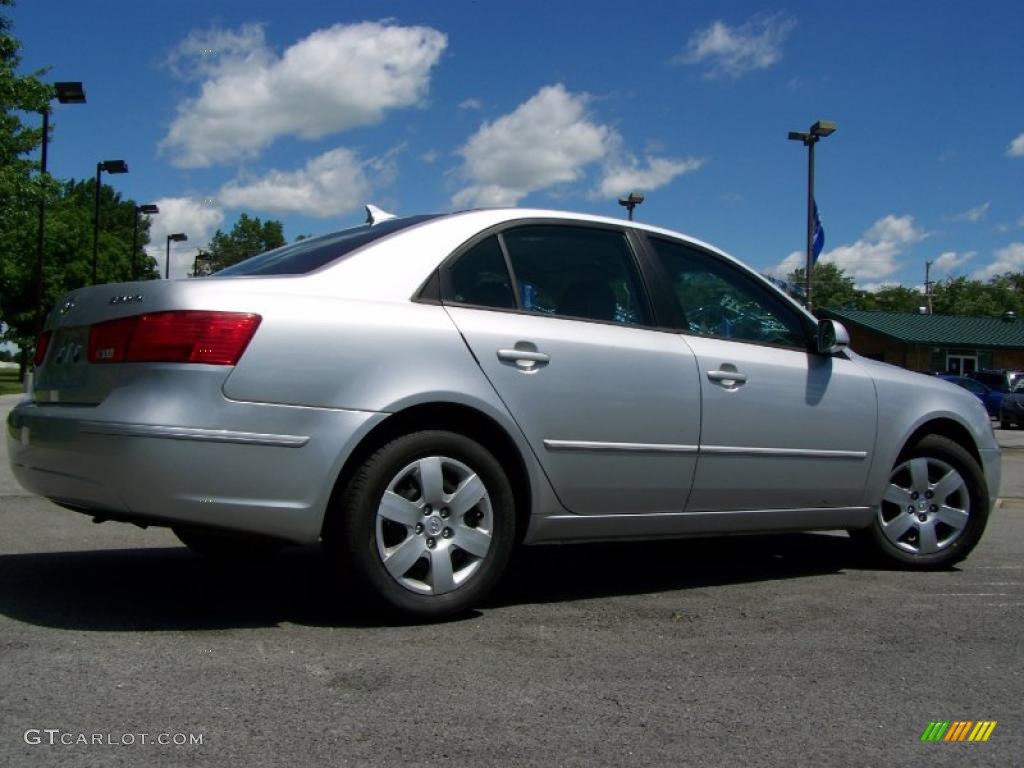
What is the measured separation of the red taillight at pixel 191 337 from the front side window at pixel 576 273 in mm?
1200

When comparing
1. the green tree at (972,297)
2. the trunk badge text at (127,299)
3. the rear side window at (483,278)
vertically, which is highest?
the green tree at (972,297)

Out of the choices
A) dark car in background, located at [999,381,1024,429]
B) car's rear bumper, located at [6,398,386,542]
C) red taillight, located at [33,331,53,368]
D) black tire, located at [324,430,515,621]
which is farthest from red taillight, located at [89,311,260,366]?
dark car in background, located at [999,381,1024,429]

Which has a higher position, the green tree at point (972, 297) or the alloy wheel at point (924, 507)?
the green tree at point (972, 297)

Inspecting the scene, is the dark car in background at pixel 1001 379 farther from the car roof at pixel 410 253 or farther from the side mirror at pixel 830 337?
the car roof at pixel 410 253

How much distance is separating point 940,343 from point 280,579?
50704 mm

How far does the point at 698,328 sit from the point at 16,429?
9.39 ft

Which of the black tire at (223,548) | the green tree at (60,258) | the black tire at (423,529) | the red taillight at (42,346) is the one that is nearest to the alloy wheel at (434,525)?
the black tire at (423,529)

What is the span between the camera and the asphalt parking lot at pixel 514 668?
106 inches

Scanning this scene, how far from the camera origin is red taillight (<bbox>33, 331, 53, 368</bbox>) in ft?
13.9

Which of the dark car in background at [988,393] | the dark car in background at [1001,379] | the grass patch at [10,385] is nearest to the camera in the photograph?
the dark car in background at [988,393]

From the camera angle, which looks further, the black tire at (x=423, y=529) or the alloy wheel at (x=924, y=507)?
the alloy wheel at (x=924, y=507)

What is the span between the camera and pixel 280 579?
4.71 metres

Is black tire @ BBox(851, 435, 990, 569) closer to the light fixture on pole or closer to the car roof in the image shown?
the car roof

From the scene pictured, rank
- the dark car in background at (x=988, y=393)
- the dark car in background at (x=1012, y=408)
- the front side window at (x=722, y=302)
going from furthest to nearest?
the dark car in background at (x=988, y=393)
the dark car in background at (x=1012, y=408)
the front side window at (x=722, y=302)
